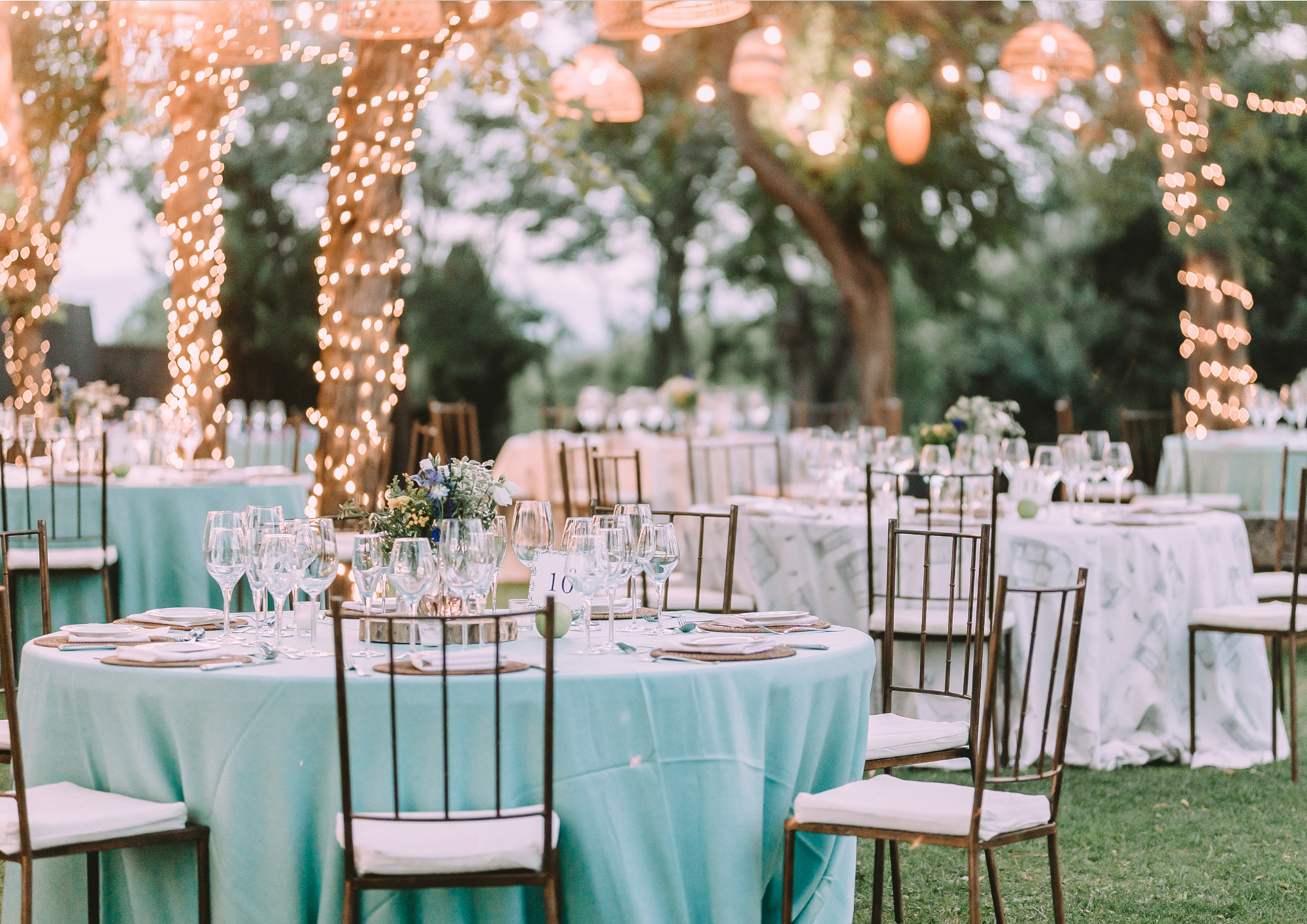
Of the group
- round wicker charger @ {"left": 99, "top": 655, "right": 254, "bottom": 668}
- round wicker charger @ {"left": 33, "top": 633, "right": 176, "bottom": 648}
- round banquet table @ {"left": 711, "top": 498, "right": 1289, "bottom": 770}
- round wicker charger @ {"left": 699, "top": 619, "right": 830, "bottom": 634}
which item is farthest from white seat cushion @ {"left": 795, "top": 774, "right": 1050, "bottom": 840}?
round banquet table @ {"left": 711, "top": 498, "right": 1289, "bottom": 770}

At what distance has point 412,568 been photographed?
2.67m

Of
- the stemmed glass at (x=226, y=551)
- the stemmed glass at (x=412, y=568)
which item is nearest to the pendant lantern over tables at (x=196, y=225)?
the stemmed glass at (x=226, y=551)

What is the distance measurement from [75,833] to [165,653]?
0.36 metres

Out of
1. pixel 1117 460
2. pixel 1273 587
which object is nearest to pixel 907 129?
pixel 1117 460

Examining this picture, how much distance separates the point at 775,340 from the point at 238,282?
275 inches

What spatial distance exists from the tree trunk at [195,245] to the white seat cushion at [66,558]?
2.27 metres

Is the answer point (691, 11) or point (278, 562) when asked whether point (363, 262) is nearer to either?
point (691, 11)

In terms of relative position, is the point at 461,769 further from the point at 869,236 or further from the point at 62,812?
the point at 869,236

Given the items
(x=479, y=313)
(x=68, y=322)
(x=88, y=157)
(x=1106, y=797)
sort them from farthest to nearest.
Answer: (x=479, y=313), (x=68, y=322), (x=88, y=157), (x=1106, y=797)

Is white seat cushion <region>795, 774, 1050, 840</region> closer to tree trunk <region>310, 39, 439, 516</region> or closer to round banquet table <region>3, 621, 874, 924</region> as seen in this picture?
round banquet table <region>3, 621, 874, 924</region>

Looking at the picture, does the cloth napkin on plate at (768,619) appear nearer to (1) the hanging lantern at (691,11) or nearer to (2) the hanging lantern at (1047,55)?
(1) the hanging lantern at (691,11)

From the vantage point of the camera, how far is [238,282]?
1372cm

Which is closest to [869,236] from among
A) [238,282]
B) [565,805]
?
[238,282]

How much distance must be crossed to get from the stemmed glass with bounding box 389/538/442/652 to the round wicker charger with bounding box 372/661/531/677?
140 millimetres
